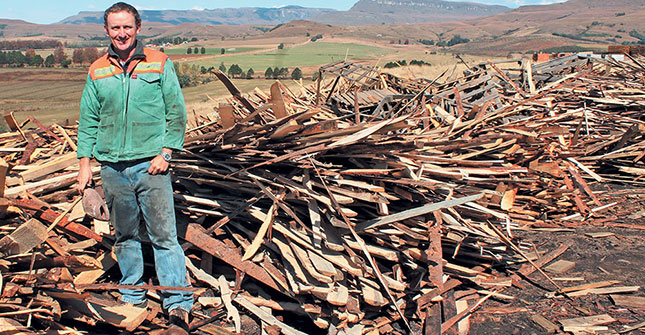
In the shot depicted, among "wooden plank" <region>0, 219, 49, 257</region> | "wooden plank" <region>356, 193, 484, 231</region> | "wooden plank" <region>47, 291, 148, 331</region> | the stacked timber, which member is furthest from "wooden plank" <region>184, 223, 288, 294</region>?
"wooden plank" <region>0, 219, 49, 257</region>

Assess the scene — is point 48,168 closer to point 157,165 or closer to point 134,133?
point 134,133

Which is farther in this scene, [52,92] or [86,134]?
[52,92]

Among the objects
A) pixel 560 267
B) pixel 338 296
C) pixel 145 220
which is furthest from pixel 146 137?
pixel 560 267

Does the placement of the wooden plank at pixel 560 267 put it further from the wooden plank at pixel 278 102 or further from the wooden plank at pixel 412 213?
the wooden plank at pixel 278 102

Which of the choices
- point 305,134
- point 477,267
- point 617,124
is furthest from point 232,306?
point 617,124

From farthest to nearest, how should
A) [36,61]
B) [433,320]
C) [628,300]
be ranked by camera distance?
[36,61] → [628,300] → [433,320]

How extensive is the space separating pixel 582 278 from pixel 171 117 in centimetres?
392

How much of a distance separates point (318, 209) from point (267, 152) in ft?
2.11

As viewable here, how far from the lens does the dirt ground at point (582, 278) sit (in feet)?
11.9

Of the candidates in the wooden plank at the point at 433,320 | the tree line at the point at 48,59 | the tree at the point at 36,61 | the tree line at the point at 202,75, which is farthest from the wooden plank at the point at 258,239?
the tree at the point at 36,61

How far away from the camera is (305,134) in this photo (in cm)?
389

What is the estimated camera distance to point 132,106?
322cm

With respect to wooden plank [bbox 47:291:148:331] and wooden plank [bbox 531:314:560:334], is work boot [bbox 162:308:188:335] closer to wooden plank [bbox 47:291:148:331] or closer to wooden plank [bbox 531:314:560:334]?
wooden plank [bbox 47:291:148:331]

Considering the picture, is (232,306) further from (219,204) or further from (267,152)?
(267,152)
